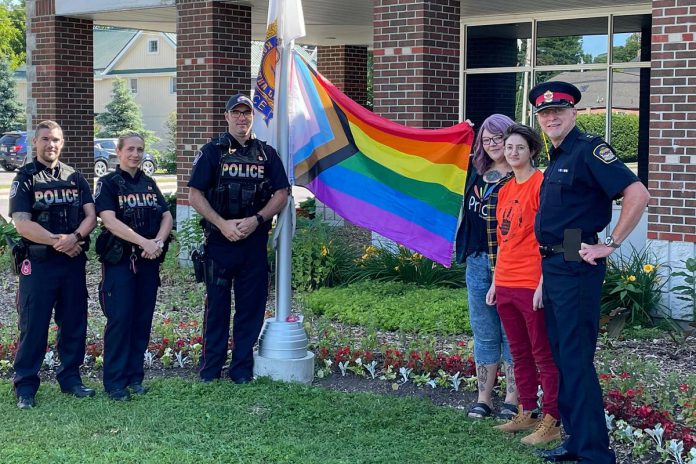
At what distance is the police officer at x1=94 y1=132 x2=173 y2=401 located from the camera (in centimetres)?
675

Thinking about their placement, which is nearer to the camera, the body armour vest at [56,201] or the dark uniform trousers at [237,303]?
the body armour vest at [56,201]

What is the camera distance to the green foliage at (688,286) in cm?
835

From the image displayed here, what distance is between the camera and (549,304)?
17.3 feet

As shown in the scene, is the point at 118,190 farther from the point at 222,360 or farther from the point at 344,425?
the point at 344,425

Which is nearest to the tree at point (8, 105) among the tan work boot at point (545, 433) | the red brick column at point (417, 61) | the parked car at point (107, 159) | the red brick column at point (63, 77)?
the parked car at point (107, 159)

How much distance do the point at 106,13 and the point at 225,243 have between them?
909 cm

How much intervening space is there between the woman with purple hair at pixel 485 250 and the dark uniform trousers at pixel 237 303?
1.60m

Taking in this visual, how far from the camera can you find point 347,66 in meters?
20.5

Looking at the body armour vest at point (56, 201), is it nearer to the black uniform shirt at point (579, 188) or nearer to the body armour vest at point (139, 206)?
the body armour vest at point (139, 206)

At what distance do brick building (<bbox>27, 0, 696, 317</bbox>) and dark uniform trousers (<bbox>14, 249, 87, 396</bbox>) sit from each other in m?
5.20

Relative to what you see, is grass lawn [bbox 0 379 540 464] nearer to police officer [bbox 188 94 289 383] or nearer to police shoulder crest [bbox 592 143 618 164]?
police officer [bbox 188 94 289 383]

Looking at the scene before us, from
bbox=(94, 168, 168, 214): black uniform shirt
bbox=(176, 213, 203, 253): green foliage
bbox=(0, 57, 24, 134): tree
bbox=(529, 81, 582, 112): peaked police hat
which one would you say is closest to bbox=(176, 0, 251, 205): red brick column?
bbox=(176, 213, 203, 253): green foliage

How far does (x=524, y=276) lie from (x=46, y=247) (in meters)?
3.14

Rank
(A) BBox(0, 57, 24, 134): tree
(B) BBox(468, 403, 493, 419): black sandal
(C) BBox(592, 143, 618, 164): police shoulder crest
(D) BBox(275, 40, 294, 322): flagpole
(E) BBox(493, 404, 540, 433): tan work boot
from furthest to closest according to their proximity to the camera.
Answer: (A) BBox(0, 57, 24, 134): tree
(D) BBox(275, 40, 294, 322): flagpole
(B) BBox(468, 403, 493, 419): black sandal
(E) BBox(493, 404, 540, 433): tan work boot
(C) BBox(592, 143, 618, 164): police shoulder crest
